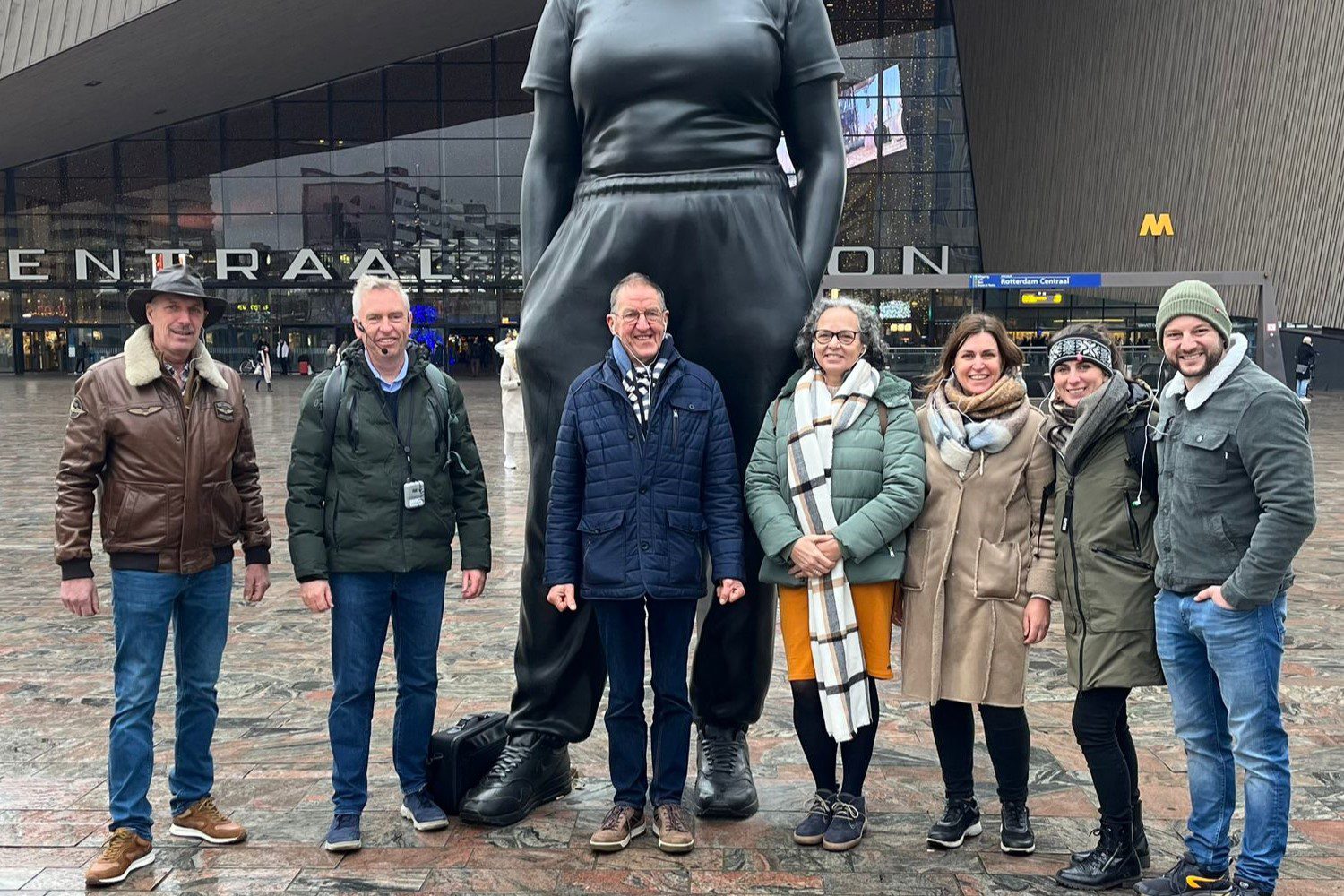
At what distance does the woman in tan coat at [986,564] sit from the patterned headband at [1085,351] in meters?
0.16

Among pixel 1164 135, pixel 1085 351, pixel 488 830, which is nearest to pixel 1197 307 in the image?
pixel 1085 351

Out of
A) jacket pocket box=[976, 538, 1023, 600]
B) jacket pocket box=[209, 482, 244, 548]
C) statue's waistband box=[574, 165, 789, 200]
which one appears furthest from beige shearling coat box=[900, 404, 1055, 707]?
jacket pocket box=[209, 482, 244, 548]

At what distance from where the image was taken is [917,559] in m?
3.55

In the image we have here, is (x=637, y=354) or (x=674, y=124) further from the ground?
(x=674, y=124)

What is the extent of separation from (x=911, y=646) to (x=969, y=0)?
35669mm

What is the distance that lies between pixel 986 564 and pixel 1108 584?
331 mm

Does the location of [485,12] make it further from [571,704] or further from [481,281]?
[571,704]

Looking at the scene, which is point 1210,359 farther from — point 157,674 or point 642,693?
point 157,674

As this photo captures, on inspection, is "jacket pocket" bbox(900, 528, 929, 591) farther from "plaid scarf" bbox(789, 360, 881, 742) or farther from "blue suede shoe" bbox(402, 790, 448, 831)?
"blue suede shoe" bbox(402, 790, 448, 831)

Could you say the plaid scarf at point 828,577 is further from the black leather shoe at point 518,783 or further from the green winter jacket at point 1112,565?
the black leather shoe at point 518,783

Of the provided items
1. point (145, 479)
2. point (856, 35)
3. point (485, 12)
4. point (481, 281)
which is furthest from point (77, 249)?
point (145, 479)

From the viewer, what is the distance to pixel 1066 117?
32.0 meters

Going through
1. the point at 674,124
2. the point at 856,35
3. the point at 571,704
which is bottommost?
the point at 571,704

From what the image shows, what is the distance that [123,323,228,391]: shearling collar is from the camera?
11.2ft
